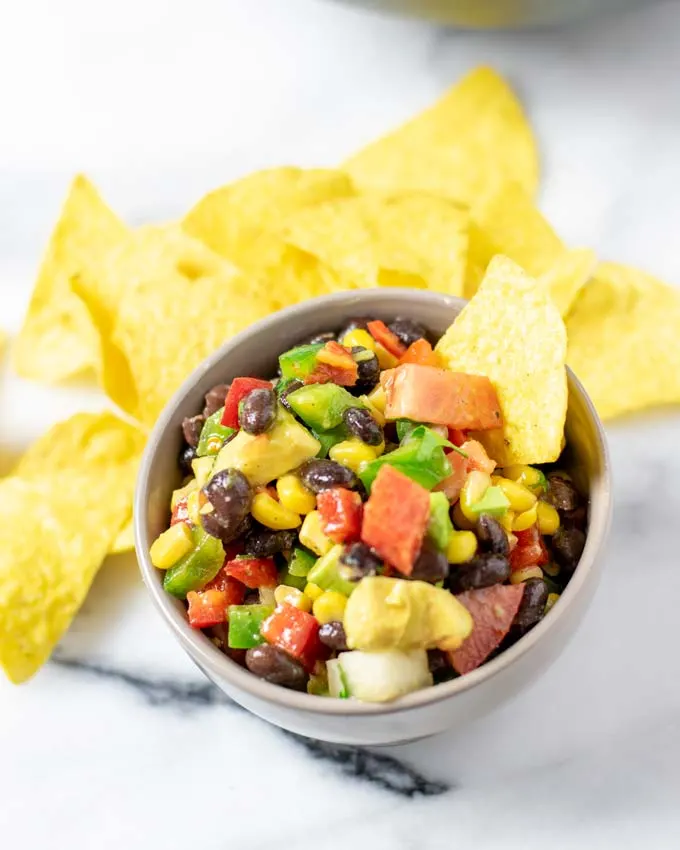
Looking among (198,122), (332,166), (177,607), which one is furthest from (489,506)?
(198,122)

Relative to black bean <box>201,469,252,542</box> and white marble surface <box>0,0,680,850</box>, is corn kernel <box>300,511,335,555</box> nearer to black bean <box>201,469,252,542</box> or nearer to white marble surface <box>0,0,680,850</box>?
black bean <box>201,469,252,542</box>

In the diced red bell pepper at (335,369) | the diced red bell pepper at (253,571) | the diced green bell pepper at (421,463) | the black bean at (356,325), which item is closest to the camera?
the diced green bell pepper at (421,463)

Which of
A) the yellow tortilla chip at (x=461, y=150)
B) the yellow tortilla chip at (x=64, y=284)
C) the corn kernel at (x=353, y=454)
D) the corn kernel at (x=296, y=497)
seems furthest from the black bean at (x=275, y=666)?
the yellow tortilla chip at (x=461, y=150)

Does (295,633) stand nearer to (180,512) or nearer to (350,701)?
(350,701)

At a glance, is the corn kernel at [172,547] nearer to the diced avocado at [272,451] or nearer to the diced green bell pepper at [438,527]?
the diced avocado at [272,451]

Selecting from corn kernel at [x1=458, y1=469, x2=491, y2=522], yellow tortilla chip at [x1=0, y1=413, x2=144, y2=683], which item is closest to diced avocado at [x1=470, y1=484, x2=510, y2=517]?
corn kernel at [x1=458, y1=469, x2=491, y2=522]

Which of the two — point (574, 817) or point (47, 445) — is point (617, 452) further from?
point (47, 445)

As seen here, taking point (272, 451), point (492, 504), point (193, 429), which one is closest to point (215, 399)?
point (193, 429)
